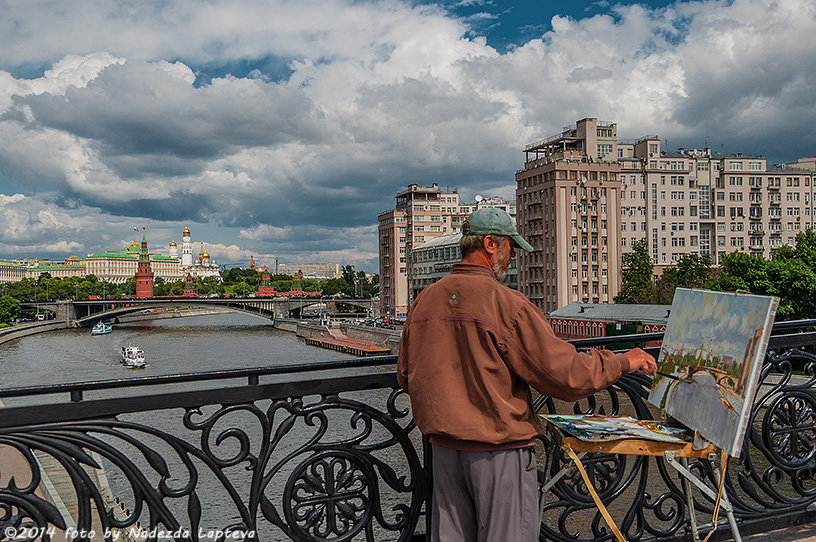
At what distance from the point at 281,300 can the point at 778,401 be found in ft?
291

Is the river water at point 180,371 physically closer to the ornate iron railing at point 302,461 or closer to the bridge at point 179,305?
the ornate iron railing at point 302,461

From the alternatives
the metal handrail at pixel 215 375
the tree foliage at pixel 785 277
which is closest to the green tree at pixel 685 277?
the tree foliage at pixel 785 277

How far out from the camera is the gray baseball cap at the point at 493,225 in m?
2.73

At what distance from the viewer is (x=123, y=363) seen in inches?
1848

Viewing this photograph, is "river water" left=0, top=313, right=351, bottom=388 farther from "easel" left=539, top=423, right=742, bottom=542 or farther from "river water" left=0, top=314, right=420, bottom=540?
"easel" left=539, top=423, right=742, bottom=542

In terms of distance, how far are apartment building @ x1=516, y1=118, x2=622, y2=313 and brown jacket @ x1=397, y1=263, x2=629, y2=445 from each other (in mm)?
54678

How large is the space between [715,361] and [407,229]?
91.7 m

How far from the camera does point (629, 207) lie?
67750 millimetres

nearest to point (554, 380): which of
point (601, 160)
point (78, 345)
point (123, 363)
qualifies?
point (123, 363)

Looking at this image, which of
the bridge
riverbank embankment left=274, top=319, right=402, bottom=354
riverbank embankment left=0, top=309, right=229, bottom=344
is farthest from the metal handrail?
the bridge

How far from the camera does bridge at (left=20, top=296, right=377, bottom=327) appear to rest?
81.7 meters

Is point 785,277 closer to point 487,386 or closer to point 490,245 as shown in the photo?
point 490,245

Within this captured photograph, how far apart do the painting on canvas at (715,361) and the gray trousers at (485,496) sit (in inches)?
30.8

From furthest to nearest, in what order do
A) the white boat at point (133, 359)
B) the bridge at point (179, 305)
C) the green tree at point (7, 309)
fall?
1. the bridge at point (179, 305)
2. the green tree at point (7, 309)
3. the white boat at point (133, 359)
